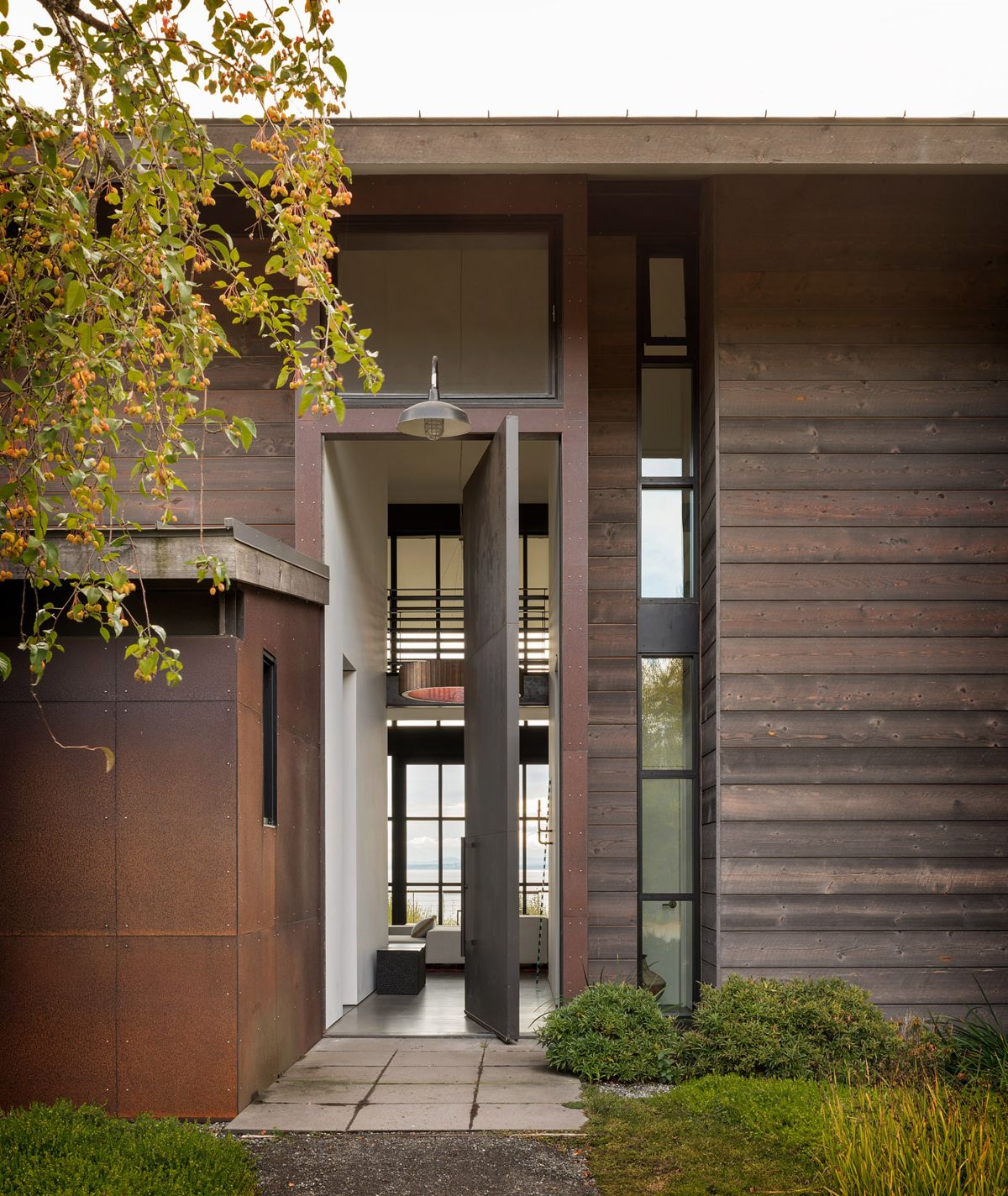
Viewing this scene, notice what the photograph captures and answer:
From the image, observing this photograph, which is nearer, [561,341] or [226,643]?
[226,643]

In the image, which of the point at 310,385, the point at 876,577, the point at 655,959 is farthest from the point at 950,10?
the point at 655,959

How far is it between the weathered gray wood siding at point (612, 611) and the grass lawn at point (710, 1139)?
1.89 m

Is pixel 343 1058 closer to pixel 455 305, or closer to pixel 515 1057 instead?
pixel 515 1057

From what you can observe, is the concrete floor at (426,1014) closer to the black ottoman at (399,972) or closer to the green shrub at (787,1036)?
the black ottoman at (399,972)

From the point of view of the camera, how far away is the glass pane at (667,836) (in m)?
7.89

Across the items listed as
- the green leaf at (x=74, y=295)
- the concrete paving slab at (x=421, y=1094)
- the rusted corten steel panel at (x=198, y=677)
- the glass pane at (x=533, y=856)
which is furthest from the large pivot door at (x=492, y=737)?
the glass pane at (x=533, y=856)

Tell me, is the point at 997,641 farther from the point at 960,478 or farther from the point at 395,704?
the point at 395,704

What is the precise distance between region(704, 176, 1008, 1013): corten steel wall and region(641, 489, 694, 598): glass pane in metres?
0.45

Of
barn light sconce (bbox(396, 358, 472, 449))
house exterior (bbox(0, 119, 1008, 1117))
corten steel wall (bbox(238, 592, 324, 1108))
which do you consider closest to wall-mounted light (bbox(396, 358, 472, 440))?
barn light sconce (bbox(396, 358, 472, 449))

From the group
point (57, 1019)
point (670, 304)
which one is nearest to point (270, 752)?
point (57, 1019)

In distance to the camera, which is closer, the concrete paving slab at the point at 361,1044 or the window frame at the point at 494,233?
the concrete paving slab at the point at 361,1044

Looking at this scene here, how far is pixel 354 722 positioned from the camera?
919 cm

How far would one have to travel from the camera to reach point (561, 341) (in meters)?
7.56

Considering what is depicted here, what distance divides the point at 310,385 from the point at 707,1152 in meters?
3.28
